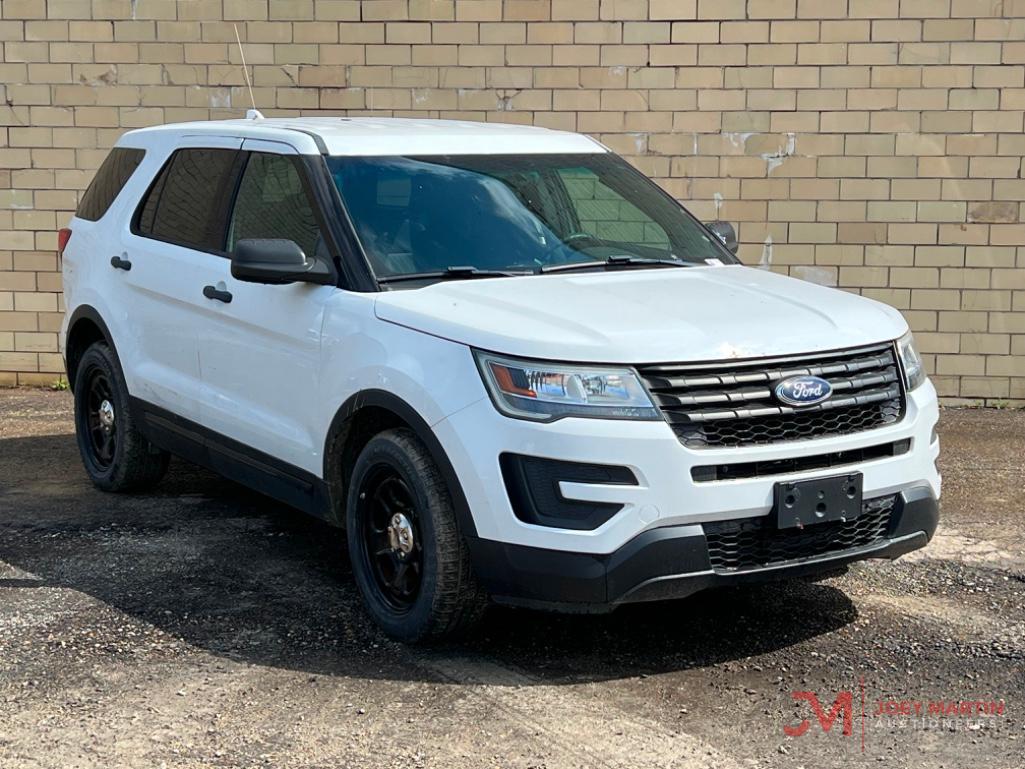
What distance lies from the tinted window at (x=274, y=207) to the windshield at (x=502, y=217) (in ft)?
0.60

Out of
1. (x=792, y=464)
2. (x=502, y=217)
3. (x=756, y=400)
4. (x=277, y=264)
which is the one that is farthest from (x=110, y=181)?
(x=792, y=464)

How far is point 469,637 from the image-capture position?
5.19m

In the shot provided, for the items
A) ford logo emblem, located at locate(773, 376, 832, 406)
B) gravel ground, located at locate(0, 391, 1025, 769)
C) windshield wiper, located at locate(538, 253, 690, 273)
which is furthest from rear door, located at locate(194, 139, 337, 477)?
ford logo emblem, located at locate(773, 376, 832, 406)

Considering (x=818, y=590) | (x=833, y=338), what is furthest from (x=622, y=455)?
(x=818, y=590)

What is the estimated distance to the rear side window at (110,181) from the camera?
7.16 m

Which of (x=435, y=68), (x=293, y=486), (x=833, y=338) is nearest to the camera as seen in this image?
(x=833, y=338)

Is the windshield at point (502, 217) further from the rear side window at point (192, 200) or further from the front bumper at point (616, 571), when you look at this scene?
the front bumper at point (616, 571)

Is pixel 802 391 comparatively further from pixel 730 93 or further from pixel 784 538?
pixel 730 93

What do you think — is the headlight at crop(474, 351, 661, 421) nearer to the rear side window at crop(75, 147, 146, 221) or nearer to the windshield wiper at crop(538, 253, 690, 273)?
the windshield wiper at crop(538, 253, 690, 273)

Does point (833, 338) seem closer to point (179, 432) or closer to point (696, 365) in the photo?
point (696, 365)

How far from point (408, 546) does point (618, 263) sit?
1440mm

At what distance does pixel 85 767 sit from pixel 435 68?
6.82 meters

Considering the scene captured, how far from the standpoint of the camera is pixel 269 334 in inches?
223

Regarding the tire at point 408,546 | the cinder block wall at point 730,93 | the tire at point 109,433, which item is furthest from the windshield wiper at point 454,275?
the cinder block wall at point 730,93
